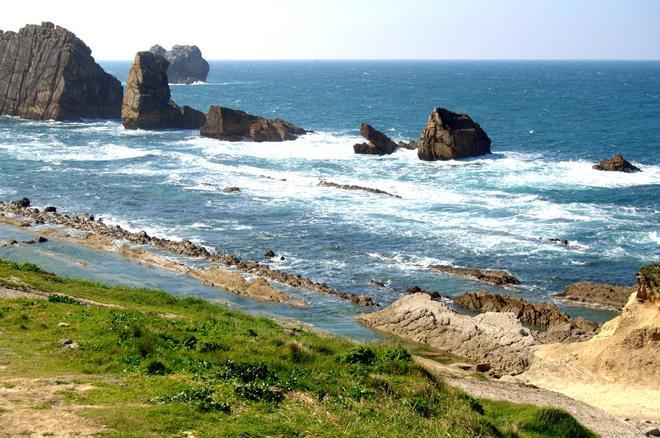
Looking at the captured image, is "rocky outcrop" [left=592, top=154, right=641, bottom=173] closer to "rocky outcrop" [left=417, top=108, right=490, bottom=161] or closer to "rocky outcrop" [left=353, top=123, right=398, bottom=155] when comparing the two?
"rocky outcrop" [left=417, top=108, right=490, bottom=161]

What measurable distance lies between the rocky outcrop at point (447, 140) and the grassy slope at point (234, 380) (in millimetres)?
61359

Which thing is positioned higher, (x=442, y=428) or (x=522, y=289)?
(x=442, y=428)

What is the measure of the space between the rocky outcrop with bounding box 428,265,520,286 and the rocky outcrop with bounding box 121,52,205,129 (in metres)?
76.7

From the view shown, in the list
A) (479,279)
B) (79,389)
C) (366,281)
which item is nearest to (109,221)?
(366,281)

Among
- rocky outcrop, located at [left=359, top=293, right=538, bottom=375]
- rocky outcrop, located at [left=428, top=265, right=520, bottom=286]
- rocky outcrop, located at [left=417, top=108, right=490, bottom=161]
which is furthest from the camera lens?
rocky outcrop, located at [left=417, top=108, right=490, bottom=161]

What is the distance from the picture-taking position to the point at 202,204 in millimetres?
67625

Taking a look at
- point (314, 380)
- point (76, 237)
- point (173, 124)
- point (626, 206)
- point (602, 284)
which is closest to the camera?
point (314, 380)

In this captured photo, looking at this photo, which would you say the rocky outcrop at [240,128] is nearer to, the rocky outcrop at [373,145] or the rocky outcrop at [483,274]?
the rocky outcrop at [373,145]

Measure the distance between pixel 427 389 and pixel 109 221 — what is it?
43961 millimetres

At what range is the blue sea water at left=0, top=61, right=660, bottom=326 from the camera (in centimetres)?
5103

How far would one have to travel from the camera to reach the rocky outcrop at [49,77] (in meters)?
121

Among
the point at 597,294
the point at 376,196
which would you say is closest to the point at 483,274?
the point at 597,294

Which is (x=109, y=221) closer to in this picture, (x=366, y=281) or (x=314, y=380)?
(x=366, y=281)

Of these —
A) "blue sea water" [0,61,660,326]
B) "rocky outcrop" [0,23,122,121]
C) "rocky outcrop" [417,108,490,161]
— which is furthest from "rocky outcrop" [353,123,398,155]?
"rocky outcrop" [0,23,122,121]
